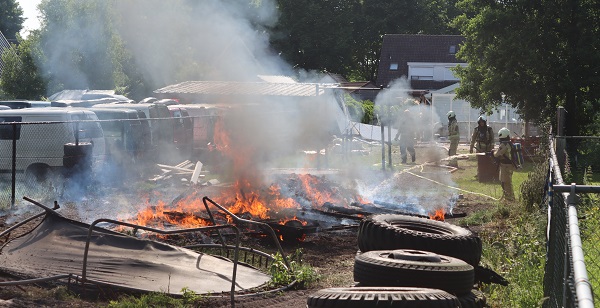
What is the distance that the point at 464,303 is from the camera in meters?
6.93

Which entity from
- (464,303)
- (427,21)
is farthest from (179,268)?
(427,21)

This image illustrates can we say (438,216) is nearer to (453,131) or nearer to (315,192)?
(315,192)

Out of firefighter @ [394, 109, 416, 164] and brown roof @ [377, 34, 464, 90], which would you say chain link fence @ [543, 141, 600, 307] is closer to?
firefighter @ [394, 109, 416, 164]

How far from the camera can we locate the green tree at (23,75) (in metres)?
40.9

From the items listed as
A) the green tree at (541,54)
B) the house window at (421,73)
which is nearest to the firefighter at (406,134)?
the green tree at (541,54)

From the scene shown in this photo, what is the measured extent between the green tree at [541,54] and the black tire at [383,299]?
22239mm

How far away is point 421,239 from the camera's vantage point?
27.1 feet

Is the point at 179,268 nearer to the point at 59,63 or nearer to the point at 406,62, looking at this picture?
the point at 59,63

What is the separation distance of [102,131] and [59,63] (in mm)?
24135

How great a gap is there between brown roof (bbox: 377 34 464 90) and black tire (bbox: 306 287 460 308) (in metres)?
57.2

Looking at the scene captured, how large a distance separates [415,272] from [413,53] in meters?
59.2

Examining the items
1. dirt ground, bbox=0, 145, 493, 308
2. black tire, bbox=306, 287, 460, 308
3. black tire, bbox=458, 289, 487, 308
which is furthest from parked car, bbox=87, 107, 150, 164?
black tire, bbox=306, 287, 460, 308

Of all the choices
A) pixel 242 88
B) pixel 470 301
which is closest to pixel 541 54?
pixel 242 88

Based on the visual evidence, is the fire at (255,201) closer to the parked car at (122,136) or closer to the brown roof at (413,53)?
the parked car at (122,136)
